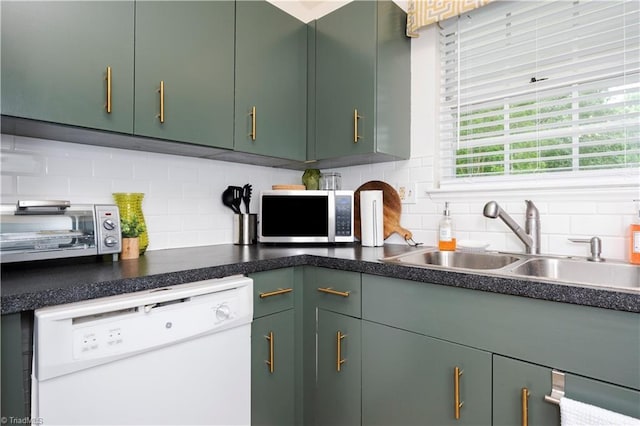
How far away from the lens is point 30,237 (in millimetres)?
1177

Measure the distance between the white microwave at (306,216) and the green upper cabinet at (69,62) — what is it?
845 millimetres

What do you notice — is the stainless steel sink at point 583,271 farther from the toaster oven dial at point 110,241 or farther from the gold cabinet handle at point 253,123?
the toaster oven dial at point 110,241

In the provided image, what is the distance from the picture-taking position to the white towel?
843 millimetres

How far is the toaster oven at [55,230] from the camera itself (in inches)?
45.0

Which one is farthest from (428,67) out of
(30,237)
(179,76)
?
(30,237)

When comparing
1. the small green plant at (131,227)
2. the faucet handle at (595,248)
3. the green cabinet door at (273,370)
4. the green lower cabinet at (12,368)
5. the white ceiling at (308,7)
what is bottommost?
the green cabinet door at (273,370)

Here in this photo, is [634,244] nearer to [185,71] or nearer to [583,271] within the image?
[583,271]

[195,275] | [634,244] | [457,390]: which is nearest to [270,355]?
[195,275]

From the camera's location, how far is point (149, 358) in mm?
1061

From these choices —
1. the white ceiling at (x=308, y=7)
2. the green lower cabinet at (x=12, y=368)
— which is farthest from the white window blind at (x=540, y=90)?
the green lower cabinet at (x=12, y=368)

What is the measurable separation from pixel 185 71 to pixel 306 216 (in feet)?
3.10

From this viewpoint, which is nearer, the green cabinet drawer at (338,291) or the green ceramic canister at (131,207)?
the green cabinet drawer at (338,291)

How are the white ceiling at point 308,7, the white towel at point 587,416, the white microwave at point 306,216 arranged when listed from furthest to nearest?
the white ceiling at point 308,7, the white microwave at point 306,216, the white towel at point 587,416

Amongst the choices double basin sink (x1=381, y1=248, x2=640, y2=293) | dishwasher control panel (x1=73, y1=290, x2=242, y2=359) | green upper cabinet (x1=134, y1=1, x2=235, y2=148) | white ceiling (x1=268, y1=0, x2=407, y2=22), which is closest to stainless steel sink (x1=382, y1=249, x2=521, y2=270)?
double basin sink (x1=381, y1=248, x2=640, y2=293)
